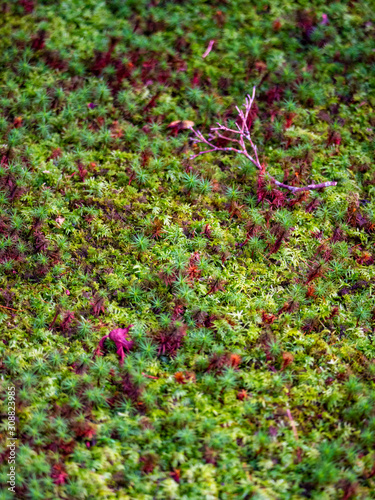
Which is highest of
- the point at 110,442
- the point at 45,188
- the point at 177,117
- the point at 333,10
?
the point at 333,10

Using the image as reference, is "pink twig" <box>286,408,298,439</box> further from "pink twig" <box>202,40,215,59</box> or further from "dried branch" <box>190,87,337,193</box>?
"pink twig" <box>202,40,215,59</box>

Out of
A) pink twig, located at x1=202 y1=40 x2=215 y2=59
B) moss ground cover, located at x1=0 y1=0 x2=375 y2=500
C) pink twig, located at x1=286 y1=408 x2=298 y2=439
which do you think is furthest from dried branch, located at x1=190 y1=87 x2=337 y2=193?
pink twig, located at x1=286 y1=408 x2=298 y2=439

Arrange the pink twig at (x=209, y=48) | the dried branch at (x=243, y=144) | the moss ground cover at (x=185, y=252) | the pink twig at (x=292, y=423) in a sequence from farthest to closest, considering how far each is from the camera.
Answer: the pink twig at (x=209, y=48), the dried branch at (x=243, y=144), the pink twig at (x=292, y=423), the moss ground cover at (x=185, y=252)

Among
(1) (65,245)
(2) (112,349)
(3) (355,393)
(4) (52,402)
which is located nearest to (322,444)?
(3) (355,393)

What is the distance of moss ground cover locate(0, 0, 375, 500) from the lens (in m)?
3.60

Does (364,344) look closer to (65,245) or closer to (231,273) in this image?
(231,273)

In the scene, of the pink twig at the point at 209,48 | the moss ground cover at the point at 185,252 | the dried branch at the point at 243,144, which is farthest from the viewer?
the pink twig at the point at 209,48

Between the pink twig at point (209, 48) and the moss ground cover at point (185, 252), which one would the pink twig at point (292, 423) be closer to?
the moss ground cover at point (185, 252)

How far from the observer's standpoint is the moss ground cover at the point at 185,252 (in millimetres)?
3598

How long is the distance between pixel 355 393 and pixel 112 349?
200 cm

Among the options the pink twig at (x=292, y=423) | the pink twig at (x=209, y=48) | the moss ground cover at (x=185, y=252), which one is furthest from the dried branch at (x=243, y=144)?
the pink twig at (x=292, y=423)

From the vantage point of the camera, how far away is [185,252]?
4723 millimetres

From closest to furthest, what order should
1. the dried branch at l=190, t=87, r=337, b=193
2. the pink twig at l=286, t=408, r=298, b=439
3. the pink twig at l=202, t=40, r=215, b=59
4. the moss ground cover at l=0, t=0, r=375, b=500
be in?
the moss ground cover at l=0, t=0, r=375, b=500 → the pink twig at l=286, t=408, r=298, b=439 → the dried branch at l=190, t=87, r=337, b=193 → the pink twig at l=202, t=40, r=215, b=59

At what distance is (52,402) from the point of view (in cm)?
381
